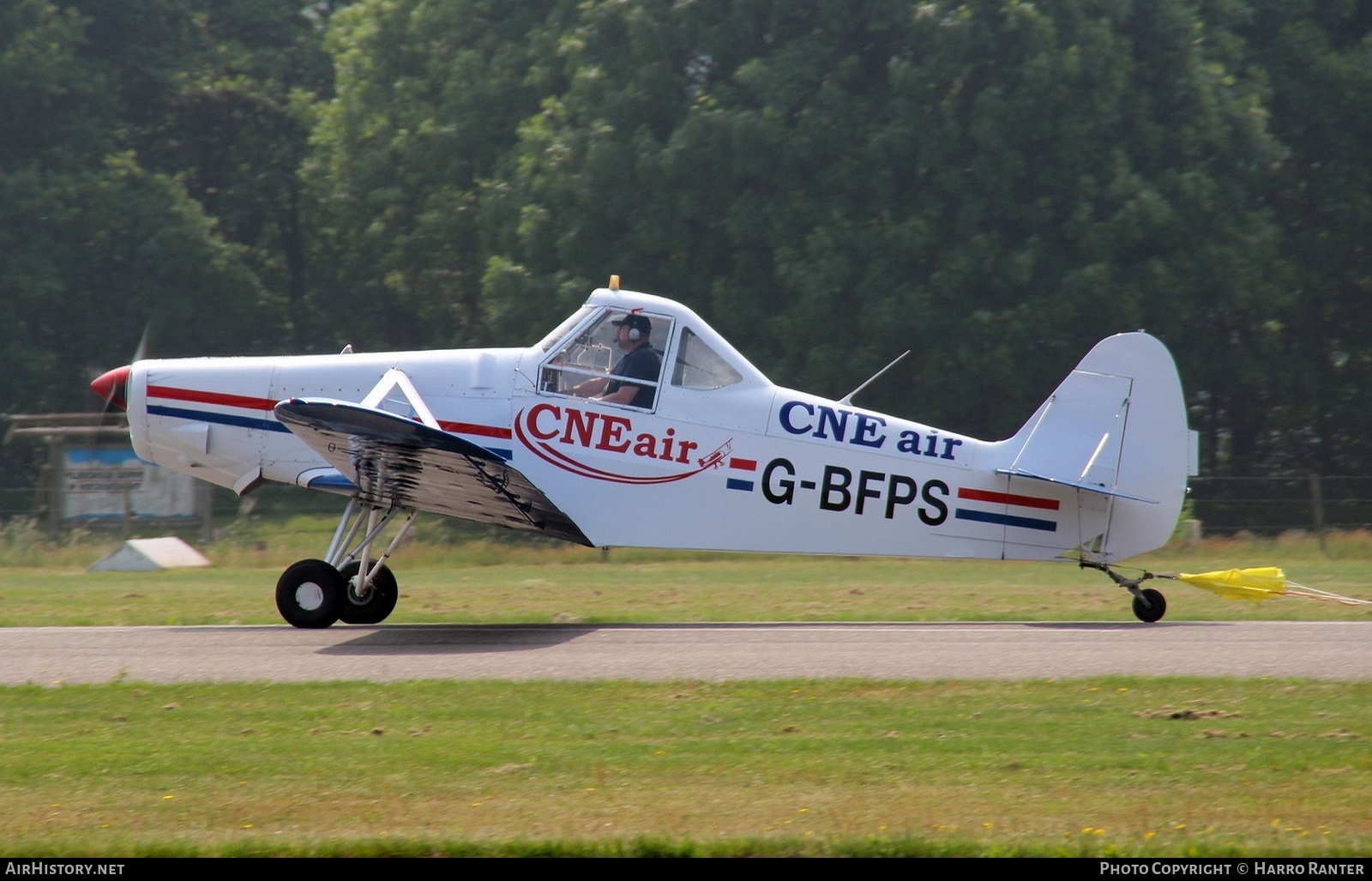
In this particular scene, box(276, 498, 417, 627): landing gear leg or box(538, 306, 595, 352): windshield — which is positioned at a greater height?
box(538, 306, 595, 352): windshield

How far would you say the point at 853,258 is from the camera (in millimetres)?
24625

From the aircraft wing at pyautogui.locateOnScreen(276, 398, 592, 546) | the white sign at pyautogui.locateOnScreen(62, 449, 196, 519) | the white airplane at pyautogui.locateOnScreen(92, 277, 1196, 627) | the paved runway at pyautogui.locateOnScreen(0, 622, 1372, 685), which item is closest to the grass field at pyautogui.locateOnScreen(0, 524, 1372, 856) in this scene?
the paved runway at pyautogui.locateOnScreen(0, 622, 1372, 685)

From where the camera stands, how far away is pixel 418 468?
32.2ft

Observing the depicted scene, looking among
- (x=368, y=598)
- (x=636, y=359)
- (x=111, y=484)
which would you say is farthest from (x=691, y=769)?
(x=111, y=484)

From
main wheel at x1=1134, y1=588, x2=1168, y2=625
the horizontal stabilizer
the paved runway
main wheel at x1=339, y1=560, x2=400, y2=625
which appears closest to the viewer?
the paved runway

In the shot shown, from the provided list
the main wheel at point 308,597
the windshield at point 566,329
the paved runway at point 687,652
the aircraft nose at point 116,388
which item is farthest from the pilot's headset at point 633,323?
the aircraft nose at point 116,388

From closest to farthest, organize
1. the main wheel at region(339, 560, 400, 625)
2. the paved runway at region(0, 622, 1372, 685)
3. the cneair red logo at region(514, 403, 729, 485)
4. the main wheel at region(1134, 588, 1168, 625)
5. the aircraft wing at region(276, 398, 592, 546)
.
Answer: the paved runway at region(0, 622, 1372, 685) → the aircraft wing at region(276, 398, 592, 546) → the cneair red logo at region(514, 403, 729, 485) → the main wheel at region(1134, 588, 1168, 625) → the main wheel at region(339, 560, 400, 625)

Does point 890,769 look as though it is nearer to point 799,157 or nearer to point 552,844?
point 552,844

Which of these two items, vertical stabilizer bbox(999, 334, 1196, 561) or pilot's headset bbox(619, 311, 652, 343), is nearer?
vertical stabilizer bbox(999, 334, 1196, 561)

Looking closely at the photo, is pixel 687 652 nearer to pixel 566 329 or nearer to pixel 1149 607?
pixel 566 329

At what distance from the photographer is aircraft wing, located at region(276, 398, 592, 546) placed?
902 centimetres

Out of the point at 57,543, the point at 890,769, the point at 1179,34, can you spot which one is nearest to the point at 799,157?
the point at 1179,34

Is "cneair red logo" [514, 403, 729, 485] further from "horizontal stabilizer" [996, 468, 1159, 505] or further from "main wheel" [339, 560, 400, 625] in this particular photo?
"horizontal stabilizer" [996, 468, 1159, 505]

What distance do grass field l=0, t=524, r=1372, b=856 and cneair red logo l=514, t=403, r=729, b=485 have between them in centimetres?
291
